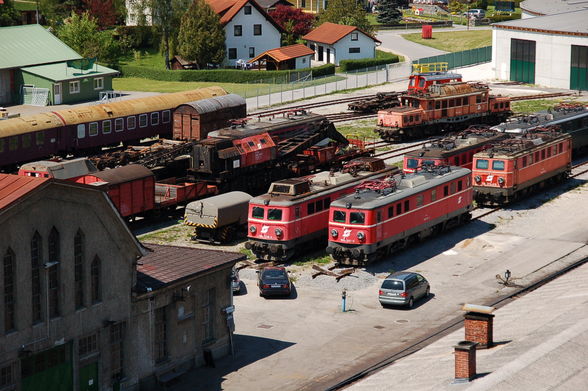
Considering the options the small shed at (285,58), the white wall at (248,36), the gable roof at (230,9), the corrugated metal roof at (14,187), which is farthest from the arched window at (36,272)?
the white wall at (248,36)

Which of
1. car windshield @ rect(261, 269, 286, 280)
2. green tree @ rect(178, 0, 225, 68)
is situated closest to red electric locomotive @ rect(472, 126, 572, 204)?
car windshield @ rect(261, 269, 286, 280)

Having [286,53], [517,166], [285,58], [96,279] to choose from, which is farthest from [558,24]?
[96,279]

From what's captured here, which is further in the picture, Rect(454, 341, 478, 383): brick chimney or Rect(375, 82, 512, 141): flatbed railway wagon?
Rect(375, 82, 512, 141): flatbed railway wagon

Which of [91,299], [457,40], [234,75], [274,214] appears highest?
[457,40]

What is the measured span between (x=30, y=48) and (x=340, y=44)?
119 feet

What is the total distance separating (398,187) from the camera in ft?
182

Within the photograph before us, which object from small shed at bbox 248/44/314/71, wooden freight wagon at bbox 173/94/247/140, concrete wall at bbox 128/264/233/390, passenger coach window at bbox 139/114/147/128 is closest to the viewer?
concrete wall at bbox 128/264/233/390

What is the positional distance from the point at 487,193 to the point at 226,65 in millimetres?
64873

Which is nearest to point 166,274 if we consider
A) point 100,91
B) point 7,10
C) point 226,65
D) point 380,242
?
point 380,242

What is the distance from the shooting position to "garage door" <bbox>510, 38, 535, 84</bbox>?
365 ft

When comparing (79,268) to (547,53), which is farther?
(547,53)

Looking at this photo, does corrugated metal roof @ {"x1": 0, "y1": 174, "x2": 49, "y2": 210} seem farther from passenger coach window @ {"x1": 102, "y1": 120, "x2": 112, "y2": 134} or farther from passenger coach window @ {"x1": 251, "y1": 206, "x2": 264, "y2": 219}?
→ passenger coach window @ {"x1": 102, "y1": 120, "x2": 112, "y2": 134}

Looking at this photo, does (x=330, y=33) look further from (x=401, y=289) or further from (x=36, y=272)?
(x=36, y=272)

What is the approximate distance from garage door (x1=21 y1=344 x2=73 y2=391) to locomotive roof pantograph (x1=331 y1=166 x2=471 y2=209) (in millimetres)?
19713
